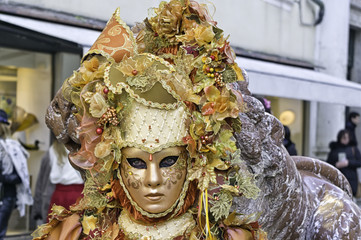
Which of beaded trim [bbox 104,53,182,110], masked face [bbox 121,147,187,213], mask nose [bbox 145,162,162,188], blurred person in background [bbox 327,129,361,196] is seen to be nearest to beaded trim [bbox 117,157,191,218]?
masked face [bbox 121,147,187,213]

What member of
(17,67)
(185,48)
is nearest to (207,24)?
(185,48)

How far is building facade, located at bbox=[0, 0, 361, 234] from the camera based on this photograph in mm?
6242

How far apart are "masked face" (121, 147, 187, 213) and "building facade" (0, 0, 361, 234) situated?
3.08 feet

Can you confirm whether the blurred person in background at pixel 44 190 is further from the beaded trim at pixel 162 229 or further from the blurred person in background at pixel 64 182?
the beaded trim at pixel 162 229

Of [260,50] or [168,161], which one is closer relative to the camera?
[168,161]

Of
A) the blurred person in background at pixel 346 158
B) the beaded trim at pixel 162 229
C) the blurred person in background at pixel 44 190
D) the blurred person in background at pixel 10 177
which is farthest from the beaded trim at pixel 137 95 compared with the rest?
the blurred person in background at pixel 346 158

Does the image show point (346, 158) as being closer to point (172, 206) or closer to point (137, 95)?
point (172, 206)

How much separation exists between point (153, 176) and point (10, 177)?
3.40m

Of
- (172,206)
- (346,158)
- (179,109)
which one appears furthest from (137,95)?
(346,158)

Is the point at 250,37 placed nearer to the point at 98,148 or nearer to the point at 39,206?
the point at 39,206

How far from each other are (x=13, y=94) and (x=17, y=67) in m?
0.33

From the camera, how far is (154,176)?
2396 millimetres

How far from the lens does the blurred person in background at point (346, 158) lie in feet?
23.3

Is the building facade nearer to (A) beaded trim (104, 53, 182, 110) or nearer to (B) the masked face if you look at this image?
(A) beaded trim (104, 53, 182, 110)
